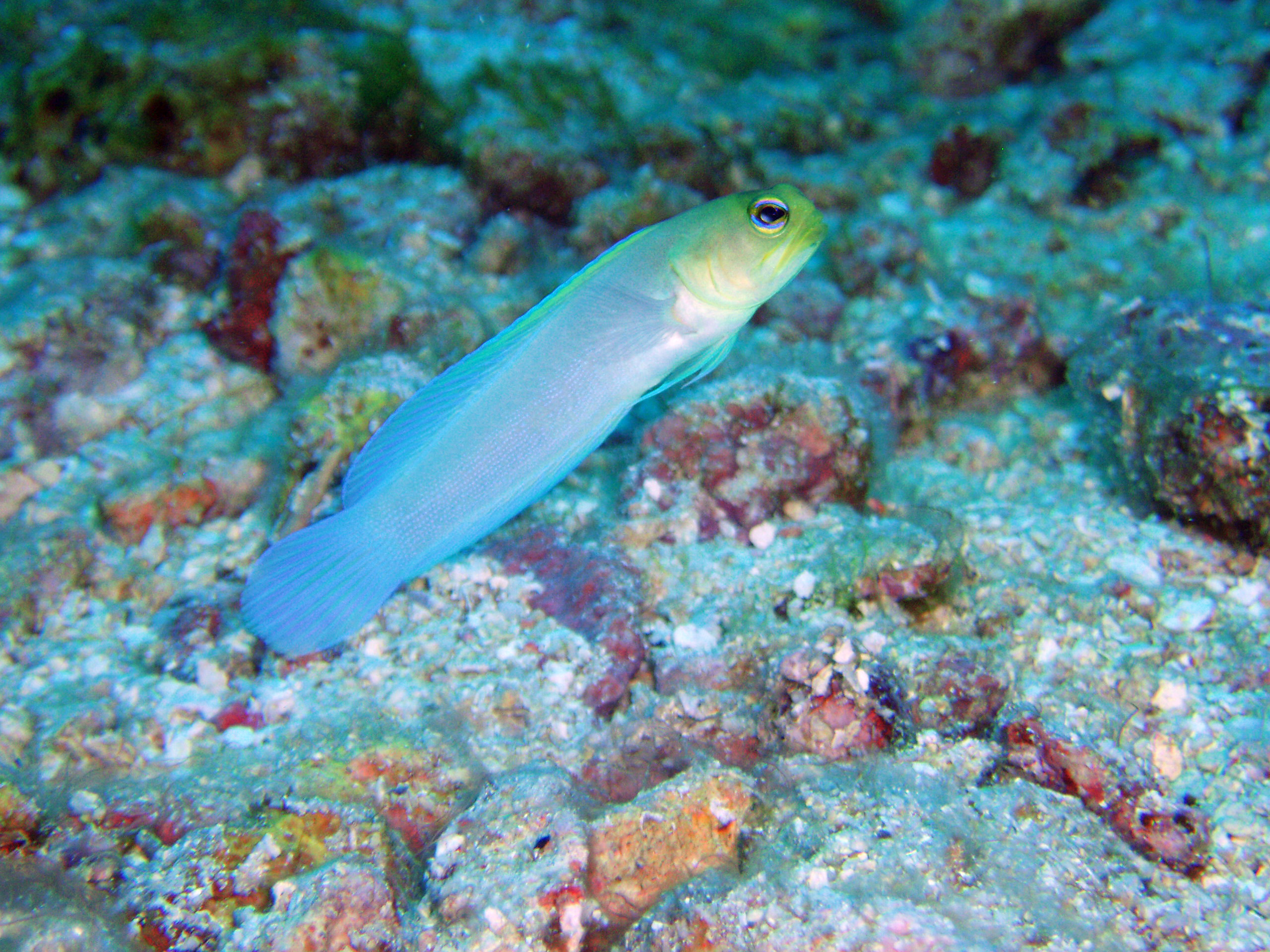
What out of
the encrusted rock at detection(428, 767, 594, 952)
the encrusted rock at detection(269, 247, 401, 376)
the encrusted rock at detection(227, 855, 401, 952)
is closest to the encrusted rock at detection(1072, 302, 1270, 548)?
the encrusted rock at detection(428, 767, 594, 952)

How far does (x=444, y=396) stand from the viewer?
240cm

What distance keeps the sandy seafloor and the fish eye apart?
0.99 m

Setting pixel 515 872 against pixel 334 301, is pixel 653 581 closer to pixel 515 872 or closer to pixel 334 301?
pixel 515 872

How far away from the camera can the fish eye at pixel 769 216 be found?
233cm

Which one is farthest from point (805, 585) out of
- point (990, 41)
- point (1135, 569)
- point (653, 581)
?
point (990, 41)

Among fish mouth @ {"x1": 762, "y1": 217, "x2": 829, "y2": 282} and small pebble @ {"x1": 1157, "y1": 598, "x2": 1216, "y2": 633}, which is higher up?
fish mouth @ {"x1": 762, "y1": 217, "x2": 829, "y2": 282}

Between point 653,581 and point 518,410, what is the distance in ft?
3.38

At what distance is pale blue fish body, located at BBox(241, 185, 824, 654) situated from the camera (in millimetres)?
2371

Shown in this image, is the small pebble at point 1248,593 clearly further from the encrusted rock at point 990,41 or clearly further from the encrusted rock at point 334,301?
the encrusted rock at point 990,41

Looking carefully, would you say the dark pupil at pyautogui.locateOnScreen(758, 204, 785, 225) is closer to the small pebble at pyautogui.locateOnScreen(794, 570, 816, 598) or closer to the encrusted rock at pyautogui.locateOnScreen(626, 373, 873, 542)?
the encrusted rock at pyautogui.locateOnScreen(626, 373, 873, 542)

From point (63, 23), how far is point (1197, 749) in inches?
283

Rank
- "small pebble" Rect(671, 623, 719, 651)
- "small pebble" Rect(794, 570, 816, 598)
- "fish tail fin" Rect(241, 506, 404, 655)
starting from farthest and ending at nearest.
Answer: "small pebble" Rect(794, 570, 816, 598), "small pebble" Rect(671, 623, 719, 651), "fish tail fin" Rect(241, 506, 404, 655)

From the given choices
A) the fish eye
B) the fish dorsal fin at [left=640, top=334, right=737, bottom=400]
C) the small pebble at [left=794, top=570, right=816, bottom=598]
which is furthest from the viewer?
the small pebble at [left=794, top=570, right=816, bottom=598]

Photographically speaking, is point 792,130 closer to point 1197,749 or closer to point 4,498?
point 1197,749
